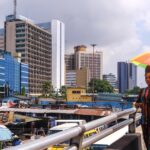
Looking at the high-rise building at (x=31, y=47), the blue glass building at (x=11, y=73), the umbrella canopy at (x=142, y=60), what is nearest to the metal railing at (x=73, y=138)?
the umbrella canopy at (x=142, y=60)

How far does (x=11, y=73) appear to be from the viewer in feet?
485

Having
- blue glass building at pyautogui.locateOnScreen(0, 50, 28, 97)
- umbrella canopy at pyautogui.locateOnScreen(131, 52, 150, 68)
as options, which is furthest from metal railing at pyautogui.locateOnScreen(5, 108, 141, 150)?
blue glass building at pyautogui.locateOnScreen(0, 50, 28, 97)

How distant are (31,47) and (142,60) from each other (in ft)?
565

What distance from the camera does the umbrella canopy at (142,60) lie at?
516cm

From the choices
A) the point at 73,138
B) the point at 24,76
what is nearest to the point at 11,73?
the point at 24,76

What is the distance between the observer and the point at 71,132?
3418 millimetres

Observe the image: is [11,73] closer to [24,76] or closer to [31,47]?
[24,76]

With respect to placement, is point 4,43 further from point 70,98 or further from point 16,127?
point 16,127

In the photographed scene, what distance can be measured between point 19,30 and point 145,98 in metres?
172

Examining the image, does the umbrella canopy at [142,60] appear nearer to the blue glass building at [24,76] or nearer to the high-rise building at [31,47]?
the blue glass building at [24,76]

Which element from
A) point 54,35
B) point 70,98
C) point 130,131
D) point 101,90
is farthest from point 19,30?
point 130,131

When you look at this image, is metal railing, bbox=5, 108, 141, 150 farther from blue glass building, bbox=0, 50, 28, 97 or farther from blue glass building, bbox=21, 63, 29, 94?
blue glass building, bbox=21, 63, 29, 94

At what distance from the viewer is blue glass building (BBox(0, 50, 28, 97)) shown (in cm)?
14061

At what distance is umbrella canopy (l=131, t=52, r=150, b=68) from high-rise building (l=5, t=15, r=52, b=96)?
164 meters
